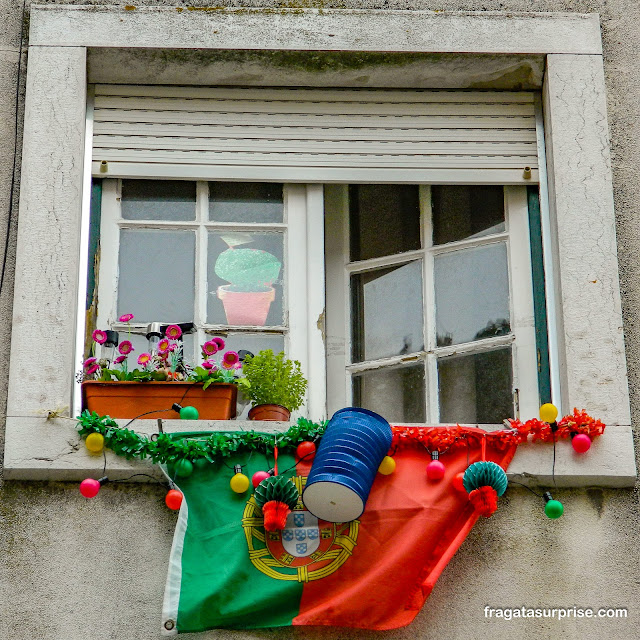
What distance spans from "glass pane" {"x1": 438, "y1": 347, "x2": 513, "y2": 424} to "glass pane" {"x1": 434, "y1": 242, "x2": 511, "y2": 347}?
0.13 meters

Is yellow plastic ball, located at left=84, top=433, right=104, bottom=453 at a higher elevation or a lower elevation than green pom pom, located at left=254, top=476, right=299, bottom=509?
higher

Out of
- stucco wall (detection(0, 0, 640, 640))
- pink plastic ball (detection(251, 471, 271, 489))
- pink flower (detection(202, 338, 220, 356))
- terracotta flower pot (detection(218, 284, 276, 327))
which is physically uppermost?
terracotta flower pot (detection(218, 284, 276, 327))

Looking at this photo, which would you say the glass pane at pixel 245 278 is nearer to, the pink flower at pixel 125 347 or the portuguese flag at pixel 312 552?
the pink flower at pixel 125 347

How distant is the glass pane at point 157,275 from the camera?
5.73 m

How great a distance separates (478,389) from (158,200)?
1.74 m

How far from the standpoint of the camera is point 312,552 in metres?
4.80

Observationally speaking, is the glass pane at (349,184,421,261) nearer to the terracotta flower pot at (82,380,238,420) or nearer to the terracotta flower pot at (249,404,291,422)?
the terracotta flower pot at (249,404,291,422)

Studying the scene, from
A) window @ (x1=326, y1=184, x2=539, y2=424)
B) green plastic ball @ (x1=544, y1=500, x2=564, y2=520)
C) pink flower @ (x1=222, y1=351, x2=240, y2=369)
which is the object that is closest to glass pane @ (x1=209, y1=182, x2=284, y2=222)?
window @ (x1=326, y1=184, x2=539, y2=424)

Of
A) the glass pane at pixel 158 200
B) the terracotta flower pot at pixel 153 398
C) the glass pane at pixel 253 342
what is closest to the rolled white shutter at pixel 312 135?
the glass pane at pixel 158 200

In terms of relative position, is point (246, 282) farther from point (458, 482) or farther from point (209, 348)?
point (458, 482)

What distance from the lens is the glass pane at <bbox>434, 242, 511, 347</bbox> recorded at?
5.77m

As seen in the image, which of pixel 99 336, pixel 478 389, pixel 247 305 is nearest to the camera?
pixel 99 336

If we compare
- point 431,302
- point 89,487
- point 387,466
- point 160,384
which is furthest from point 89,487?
point 431,302

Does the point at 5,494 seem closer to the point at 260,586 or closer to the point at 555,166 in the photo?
the point at 260,586
